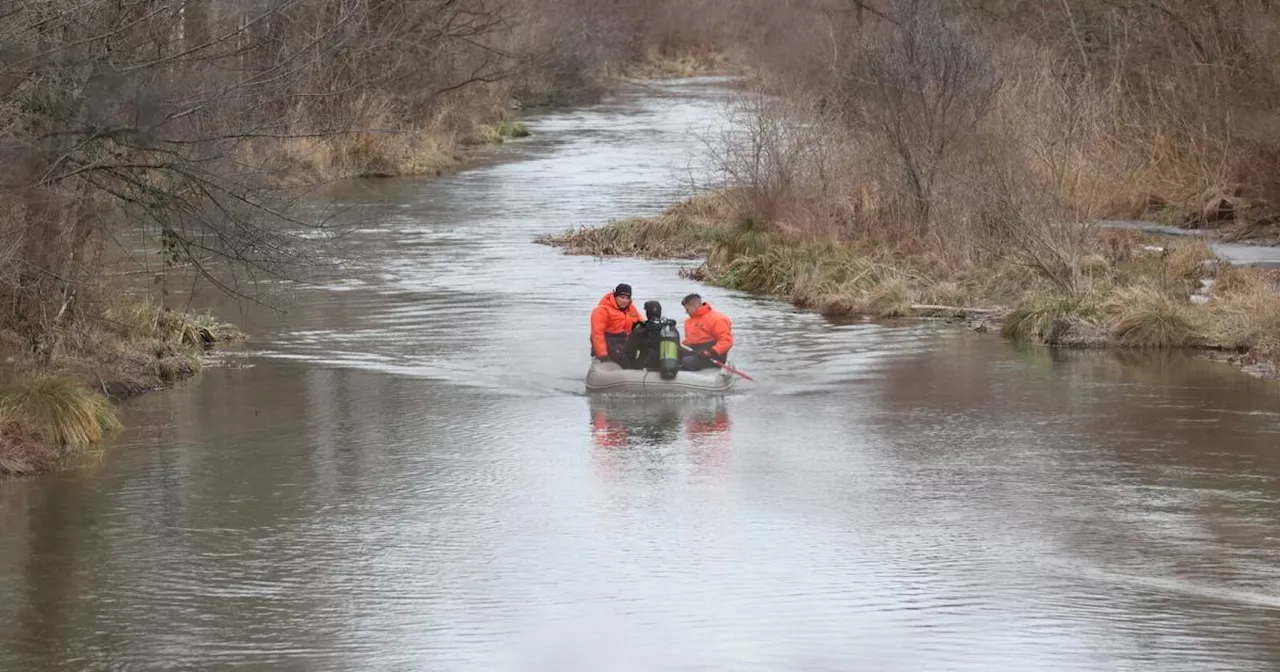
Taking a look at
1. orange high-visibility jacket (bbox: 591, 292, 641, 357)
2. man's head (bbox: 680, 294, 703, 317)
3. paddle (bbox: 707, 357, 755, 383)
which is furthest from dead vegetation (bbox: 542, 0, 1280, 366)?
orange high-visibility jacket (bbox: 591, 292, 641, 357)

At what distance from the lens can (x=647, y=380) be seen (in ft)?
63.0

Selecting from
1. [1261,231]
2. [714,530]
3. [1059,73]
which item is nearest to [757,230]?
[1059,73]

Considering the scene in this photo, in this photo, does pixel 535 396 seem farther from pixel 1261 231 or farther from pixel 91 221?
pixel 1261 231

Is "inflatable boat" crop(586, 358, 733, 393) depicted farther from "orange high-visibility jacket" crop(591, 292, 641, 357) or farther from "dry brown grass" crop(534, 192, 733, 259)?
"dry brown grass" crop(534, 192, 733, 259)

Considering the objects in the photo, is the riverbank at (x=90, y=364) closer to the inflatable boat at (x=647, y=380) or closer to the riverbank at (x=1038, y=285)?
the inflatable boat at (x=647, y=380)

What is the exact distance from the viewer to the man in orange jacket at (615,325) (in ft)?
63.5

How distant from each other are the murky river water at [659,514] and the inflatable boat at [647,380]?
0.21 m

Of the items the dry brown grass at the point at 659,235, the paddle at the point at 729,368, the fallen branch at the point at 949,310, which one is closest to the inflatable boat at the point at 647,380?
the paddle at the point at 729,368

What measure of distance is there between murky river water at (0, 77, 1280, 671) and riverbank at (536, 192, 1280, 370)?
735 millimetres

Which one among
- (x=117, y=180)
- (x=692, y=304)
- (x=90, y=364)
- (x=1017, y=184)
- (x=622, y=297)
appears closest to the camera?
(x=117, y=180)

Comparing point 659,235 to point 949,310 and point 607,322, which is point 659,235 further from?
point 607,322

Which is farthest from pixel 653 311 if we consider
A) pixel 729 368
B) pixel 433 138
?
pixel 433 138

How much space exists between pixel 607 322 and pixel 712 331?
111cm

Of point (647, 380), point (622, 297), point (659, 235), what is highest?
point (659, 235)
